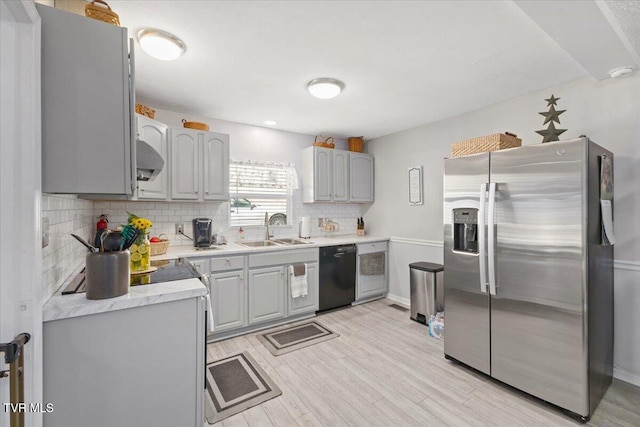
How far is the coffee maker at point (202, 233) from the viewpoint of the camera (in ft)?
10.9

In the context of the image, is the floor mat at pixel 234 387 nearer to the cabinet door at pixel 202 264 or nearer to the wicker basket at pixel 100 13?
the cabinet door at pixel 202 264

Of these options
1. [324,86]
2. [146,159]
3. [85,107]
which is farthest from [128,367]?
[324,86]

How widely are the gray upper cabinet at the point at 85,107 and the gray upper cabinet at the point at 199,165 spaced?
1804 millimetres

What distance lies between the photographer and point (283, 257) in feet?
11.4

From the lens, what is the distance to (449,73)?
2475mm

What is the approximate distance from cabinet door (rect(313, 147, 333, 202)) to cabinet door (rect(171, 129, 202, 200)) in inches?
62.4

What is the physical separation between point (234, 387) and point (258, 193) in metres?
2.41

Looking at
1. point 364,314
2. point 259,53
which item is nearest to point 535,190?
point 259,53

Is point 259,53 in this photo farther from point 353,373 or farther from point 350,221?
point 350,221

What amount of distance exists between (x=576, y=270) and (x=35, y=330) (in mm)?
2875

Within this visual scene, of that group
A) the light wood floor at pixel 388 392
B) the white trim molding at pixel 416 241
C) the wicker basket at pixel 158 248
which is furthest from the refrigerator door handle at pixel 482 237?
the wicker basket at pixel 158 248

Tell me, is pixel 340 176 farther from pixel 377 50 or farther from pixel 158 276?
pixel 158 276

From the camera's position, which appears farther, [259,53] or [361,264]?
[361,264]

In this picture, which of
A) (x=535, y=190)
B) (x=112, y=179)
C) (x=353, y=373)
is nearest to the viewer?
(x=112, y=179)
